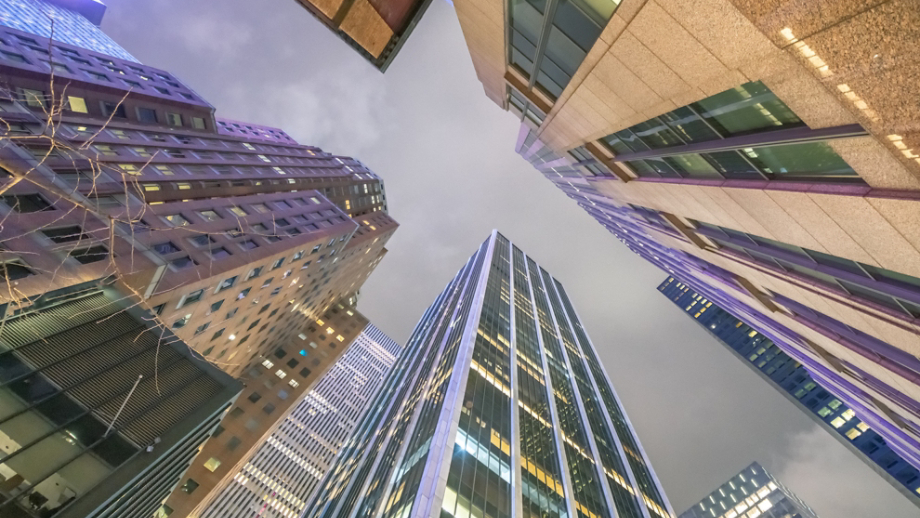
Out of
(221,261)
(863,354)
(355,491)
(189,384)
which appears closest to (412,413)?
(355,491)

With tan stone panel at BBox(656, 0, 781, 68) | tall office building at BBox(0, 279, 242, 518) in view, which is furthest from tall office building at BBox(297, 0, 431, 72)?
tall office building at BBox(0, 279, 242, 518)

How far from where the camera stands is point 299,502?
9969 centimetres

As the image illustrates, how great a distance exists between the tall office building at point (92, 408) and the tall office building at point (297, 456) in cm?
7426

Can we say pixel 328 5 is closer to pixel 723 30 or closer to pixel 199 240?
pixel 723 30

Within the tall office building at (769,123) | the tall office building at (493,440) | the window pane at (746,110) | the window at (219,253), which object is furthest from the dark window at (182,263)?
the window pane at (746,110)

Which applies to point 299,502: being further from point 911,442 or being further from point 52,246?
point 911,442

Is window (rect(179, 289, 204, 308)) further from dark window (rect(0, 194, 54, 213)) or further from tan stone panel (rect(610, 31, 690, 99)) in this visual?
tan stone panel (rect(610, 31, 690, 99))

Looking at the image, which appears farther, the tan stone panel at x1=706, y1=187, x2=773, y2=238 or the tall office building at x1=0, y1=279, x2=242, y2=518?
the tall office building at x1=0, y1=279, x2=242, y2=518

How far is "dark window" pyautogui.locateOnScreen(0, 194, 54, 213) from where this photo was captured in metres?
22.6

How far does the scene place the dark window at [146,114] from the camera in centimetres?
5122

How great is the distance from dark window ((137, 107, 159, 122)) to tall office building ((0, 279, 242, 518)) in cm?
4278

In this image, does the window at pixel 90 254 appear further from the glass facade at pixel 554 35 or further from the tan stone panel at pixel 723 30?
the tan stone panel at pixel 723 30

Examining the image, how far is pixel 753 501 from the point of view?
123 m

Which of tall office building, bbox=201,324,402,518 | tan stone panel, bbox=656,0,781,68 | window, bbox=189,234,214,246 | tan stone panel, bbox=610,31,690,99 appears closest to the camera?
tan stone panel, bbox=656,0,781,68
